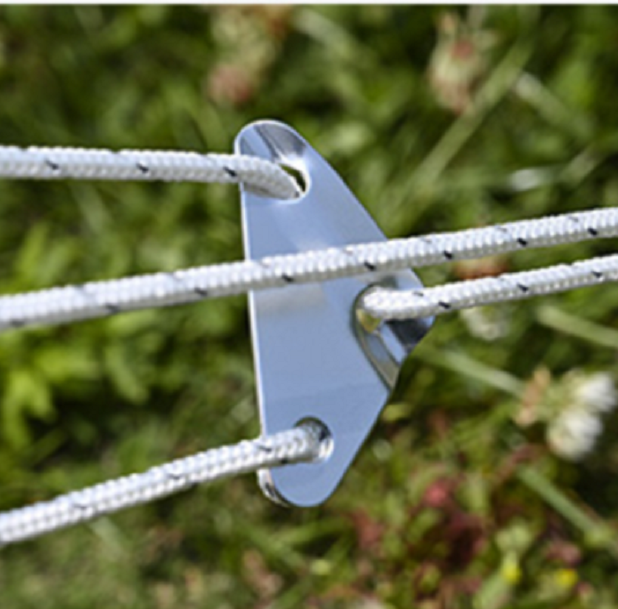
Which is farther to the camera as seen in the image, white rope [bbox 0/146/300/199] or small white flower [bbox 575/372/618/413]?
small white flower [bbox 575/372/618/413]

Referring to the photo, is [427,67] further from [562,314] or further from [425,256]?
[425,256]

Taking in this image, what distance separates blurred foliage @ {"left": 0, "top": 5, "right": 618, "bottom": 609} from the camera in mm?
1134

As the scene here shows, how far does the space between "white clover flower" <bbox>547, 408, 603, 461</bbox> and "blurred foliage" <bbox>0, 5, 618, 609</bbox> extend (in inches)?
0.9

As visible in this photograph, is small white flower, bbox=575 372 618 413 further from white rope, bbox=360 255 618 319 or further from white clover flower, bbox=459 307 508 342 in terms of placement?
white rope, bbox=360 255 618 319

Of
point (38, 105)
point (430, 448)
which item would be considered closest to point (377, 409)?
point (430, 448)

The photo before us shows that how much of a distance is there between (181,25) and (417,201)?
50cm

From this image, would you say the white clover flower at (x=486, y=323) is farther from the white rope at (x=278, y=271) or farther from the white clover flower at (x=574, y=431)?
the white rope at (x=278, y=271)

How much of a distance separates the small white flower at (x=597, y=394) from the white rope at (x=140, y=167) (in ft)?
2.03

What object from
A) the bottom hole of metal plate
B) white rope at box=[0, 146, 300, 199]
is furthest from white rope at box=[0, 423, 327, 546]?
white rope at box=[0, 146, 300, 199]

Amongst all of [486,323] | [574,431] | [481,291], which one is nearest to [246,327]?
[486,323]

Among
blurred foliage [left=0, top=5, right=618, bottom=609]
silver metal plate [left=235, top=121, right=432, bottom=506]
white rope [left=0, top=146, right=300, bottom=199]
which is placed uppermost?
white rope [left=0, top=146, right=300, bottom=199]

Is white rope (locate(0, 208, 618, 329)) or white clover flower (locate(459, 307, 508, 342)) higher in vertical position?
white rope (locate(0, 208, 618, 329))

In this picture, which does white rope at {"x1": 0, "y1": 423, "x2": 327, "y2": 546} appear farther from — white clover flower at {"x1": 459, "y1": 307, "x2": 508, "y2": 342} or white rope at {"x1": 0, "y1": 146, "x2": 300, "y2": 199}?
white clover flower at {"x1": 459, "y1": 307, "x2": 508, "y2": 342}

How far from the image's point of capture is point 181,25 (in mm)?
1529
